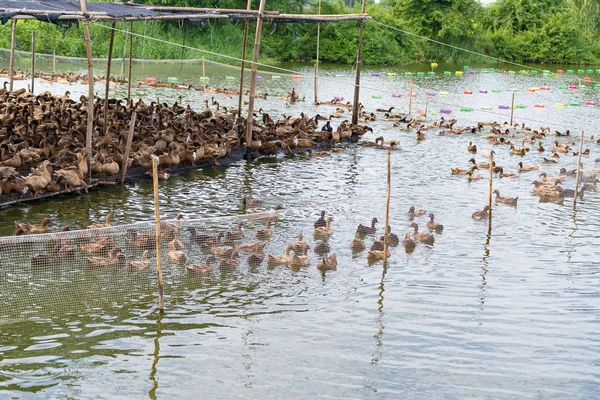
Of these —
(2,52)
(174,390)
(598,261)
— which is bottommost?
(174,390)

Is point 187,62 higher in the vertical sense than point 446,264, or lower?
higher

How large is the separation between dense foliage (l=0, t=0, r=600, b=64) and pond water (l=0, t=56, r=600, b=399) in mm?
31527

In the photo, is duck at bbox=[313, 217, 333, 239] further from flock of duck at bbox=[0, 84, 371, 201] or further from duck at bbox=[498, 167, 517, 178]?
duck at bbox=[498, 167, 517, 178]

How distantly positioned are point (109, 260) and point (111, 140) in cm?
752

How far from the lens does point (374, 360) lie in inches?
427

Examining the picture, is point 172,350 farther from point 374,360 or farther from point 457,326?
point 457,326

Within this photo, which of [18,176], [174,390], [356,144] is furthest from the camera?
[356,144]

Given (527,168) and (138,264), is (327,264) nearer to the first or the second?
(138,264)

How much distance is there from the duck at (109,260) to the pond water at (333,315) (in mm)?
298

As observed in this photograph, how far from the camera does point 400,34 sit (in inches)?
2495

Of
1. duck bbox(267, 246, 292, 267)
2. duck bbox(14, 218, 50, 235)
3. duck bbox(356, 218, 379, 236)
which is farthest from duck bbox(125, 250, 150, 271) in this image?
duck bbox(356, 218, 379, 236)

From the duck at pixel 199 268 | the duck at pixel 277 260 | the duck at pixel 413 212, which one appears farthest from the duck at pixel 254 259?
the duck at pixel 413 212

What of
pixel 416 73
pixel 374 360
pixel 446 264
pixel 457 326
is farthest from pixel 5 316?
pixel 416 73

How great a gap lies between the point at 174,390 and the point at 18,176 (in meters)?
9.02
